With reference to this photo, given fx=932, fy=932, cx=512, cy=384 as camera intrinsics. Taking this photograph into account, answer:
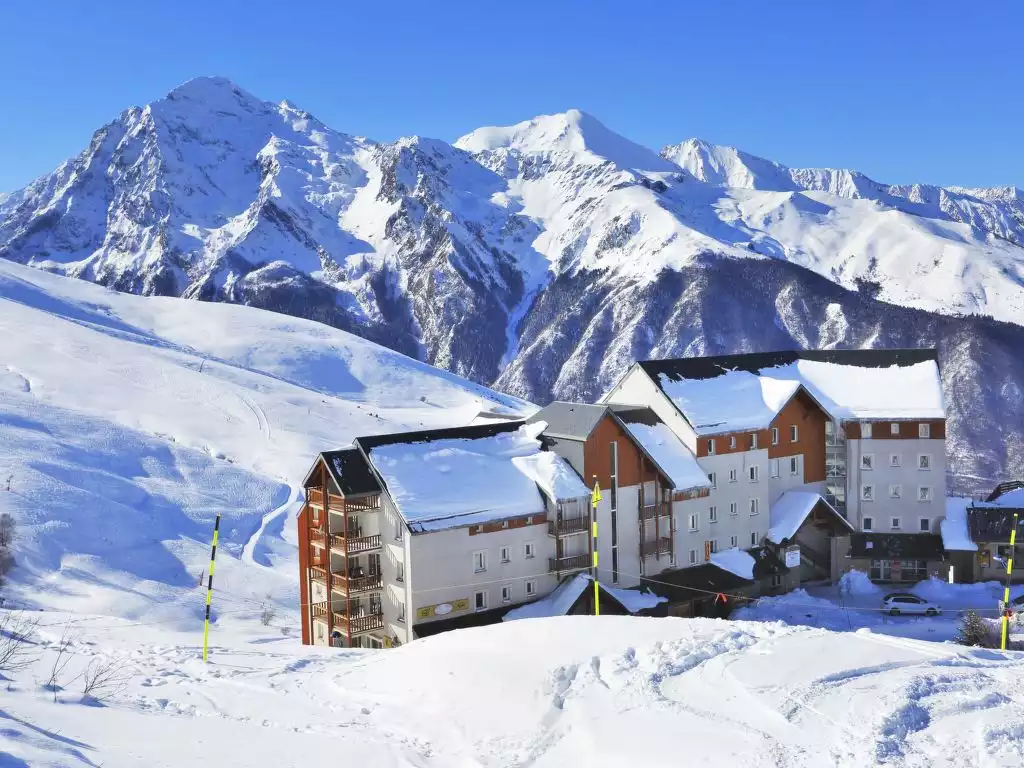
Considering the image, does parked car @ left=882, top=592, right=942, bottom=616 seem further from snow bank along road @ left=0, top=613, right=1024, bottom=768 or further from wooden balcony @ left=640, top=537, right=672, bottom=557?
snow bank along road @ left=0, top=613, right=1024, bottom=768

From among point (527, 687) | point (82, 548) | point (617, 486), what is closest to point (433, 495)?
point (617, 486)

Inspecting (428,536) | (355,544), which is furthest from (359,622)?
(428,536)

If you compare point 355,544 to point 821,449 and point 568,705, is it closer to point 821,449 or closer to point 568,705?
point 568,705

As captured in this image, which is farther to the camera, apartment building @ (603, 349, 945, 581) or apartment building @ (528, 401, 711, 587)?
apartment building @ (603, 349, 945, 581)

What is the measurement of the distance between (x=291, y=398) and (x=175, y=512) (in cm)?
4161

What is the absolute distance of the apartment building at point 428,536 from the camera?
39.0m

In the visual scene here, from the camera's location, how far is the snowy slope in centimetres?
4850

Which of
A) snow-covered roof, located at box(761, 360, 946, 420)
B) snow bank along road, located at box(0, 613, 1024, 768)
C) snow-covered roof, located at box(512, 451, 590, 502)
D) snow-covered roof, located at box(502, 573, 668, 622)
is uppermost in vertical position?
snow-covered roof, located at box(761, 360, 946, 420)

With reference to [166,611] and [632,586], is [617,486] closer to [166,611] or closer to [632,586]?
[632,586]

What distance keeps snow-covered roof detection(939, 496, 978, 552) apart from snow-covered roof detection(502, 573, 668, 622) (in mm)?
18575

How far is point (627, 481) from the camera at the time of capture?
1791 inches

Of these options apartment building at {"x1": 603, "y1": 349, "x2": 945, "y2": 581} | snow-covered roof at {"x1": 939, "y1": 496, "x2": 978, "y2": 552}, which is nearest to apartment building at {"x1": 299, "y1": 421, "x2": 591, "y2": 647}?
apartment building at {"x1": 603, "y1": 349, "x2": 945, "y2": 581}

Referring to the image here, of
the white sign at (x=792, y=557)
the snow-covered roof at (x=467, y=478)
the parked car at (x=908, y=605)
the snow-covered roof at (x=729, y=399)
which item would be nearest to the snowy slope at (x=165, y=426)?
the snow-covered roof at (x=467, y=478)

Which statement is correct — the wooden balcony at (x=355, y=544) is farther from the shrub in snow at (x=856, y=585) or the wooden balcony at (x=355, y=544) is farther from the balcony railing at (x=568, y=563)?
the shrub in snow at (x=856, y=585)
